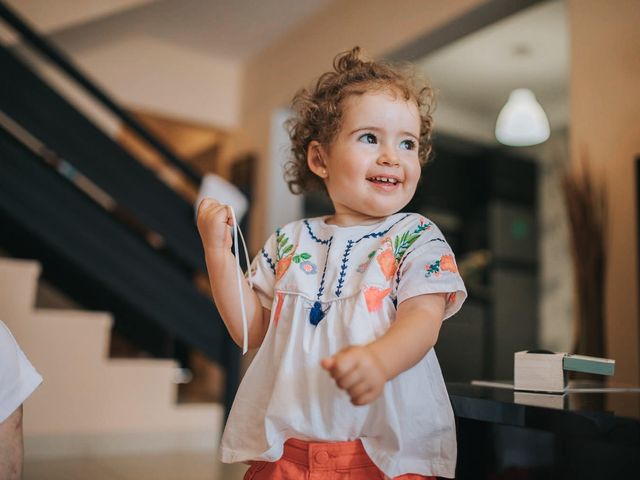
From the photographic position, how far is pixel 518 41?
386 cm

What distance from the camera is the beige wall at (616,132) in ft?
6.48

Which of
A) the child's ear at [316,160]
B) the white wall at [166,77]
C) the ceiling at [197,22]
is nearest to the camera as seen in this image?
the child's ear at [316,160]

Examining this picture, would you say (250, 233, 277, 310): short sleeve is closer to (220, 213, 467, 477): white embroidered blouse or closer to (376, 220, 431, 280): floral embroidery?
(220, 213, 467, 477): white embroidered blouse

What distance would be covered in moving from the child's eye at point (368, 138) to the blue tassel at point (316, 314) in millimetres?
259

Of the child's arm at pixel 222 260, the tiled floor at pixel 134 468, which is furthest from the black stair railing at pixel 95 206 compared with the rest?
the child's arm at pixel 222 260

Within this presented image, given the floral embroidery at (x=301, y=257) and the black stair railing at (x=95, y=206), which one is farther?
the black stair railing at (x=95, y=206)

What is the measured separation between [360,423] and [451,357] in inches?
21.0

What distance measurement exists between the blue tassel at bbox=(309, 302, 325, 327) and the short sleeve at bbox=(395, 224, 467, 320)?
0.11 meters

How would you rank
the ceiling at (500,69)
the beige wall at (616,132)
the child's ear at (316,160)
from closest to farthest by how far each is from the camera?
the child's ear at (316,160) → the beige wall at (616,132) → the ceiling at (500,69)

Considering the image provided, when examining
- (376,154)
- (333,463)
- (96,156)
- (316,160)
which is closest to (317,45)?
(96,156)

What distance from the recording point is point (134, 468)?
2.83 metres

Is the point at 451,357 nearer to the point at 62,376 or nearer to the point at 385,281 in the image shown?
the point at 385,281

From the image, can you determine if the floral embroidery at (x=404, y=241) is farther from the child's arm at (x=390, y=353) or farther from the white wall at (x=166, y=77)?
the white wall at (x=166, y=77)

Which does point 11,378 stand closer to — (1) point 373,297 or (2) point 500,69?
(1) point 373,297
